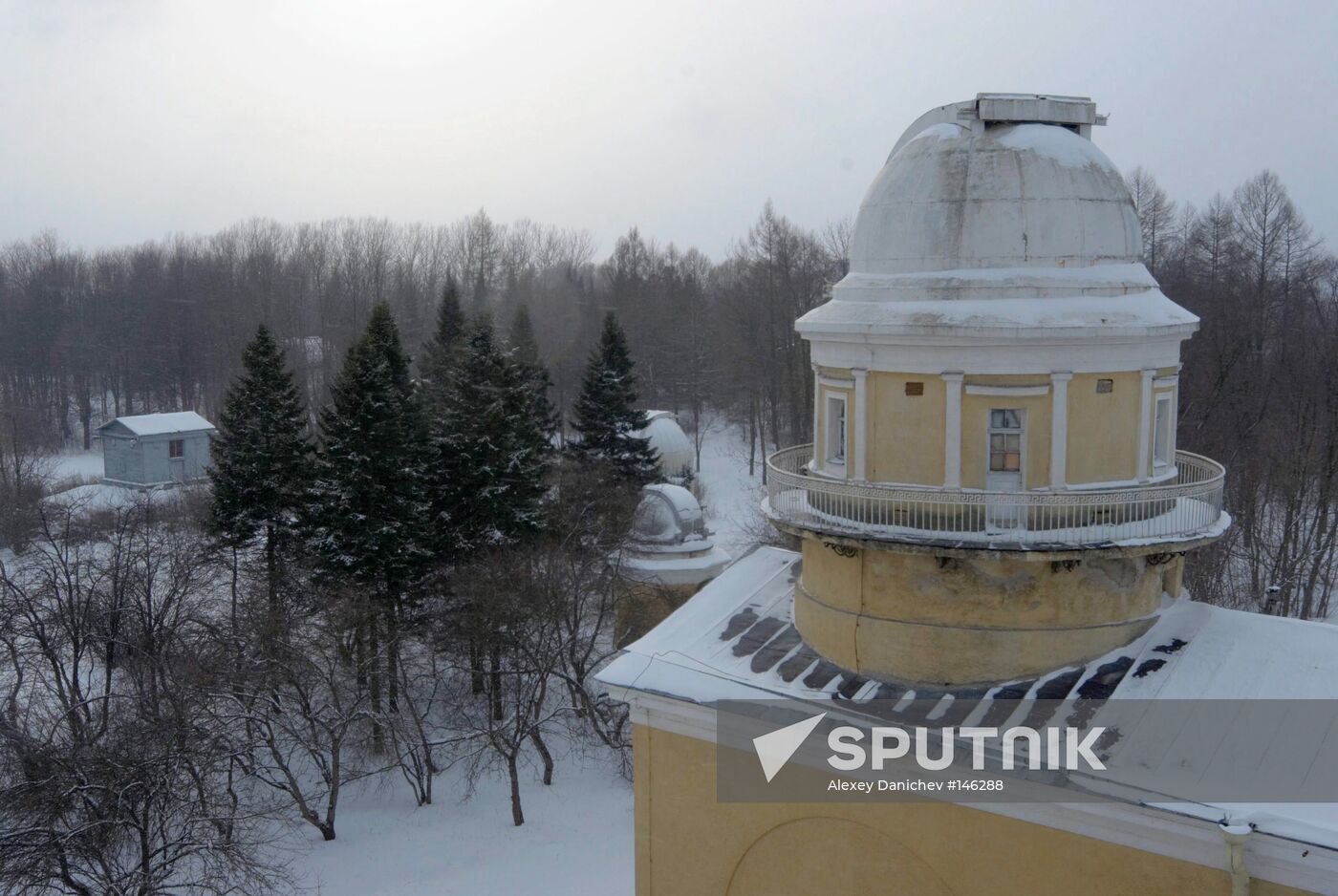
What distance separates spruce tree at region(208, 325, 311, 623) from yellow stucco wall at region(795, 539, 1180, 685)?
1814 centimetres

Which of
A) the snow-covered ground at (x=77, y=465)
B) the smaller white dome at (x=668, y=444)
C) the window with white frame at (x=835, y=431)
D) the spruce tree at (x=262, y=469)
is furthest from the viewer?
the snow-covered ground at (x=77, y=465)

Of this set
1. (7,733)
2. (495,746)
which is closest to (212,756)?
(7,733)

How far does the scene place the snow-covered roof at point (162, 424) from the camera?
4984cm

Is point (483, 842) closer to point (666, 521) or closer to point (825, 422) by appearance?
point (666, 521)

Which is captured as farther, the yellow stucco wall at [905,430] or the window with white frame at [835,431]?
the window with white frame at [835,431]

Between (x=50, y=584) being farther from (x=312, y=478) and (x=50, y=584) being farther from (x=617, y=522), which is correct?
(x=617, y=522)

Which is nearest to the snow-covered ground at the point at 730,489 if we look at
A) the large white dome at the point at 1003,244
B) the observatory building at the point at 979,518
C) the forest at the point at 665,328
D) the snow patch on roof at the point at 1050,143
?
the forest at the point at 665,328

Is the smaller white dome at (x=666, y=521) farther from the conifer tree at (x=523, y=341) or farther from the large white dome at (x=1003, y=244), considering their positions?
the large white dome at (x=1003, y=244)

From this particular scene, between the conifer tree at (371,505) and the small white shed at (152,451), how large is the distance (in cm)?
2555

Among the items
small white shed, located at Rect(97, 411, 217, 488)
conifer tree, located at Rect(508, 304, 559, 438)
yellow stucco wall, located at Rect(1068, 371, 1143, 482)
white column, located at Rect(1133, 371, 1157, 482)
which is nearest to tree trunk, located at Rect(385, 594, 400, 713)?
conifer tree, located at Rect(508, 304, 559, 438)

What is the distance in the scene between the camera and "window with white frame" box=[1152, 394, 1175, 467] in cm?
1337

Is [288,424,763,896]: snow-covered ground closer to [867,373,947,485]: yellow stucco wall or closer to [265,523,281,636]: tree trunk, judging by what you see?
[265,523,281,636]: tree trunk

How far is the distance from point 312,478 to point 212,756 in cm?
885

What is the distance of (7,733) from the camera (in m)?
19.2
